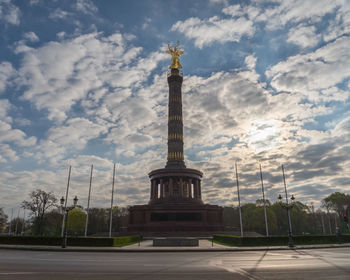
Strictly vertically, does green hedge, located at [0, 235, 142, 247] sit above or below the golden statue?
below

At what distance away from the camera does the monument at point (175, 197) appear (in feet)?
159

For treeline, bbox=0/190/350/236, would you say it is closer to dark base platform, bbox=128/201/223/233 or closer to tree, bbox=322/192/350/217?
tree, bbox=322/192/350/217

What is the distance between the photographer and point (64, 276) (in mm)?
9789

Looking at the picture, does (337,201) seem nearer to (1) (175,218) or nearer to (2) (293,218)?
(2) (293,218)

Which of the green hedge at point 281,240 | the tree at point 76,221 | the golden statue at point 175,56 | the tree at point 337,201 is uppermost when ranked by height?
the golden statue at point 175,56

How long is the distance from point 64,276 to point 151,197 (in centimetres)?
5040

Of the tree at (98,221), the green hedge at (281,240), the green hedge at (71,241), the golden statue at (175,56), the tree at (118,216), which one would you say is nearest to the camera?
the green hedge at (71,241)

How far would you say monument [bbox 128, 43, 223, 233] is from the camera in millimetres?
48528

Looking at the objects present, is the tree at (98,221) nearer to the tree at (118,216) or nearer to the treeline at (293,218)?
the tree at (118,216)

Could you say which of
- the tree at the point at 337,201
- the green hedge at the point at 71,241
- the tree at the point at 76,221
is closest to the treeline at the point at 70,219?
the tree at the point at 76,221

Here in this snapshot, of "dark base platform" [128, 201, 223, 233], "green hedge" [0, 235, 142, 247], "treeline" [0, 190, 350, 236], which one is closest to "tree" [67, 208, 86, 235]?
"treeline" [0, 190, 350, 236]

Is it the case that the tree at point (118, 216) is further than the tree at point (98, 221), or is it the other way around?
the tree at point (118, 216)

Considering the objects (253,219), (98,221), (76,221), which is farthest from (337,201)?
(76,221)

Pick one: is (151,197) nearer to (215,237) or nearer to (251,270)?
(215,237)
